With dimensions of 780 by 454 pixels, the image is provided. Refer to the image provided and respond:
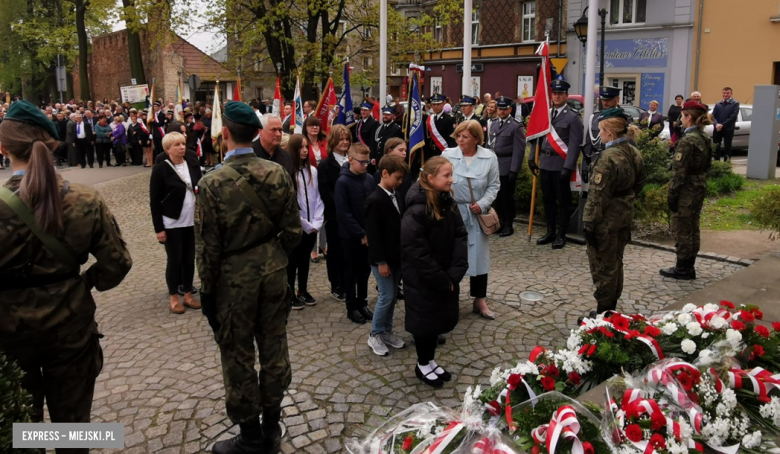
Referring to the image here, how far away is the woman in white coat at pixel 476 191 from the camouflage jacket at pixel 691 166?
7.54ft

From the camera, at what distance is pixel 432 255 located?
4.38m

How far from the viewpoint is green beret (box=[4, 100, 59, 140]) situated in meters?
2.92

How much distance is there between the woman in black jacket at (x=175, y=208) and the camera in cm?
618

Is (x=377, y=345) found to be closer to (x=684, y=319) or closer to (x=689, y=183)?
(x=684, y=319)

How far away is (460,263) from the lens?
4.45 meters

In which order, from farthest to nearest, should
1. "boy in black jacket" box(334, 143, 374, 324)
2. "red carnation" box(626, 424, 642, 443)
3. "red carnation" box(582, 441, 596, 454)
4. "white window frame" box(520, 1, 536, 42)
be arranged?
"white window frame" box(520, 1, 536, 42) → "boy in black jacket" box(334, 143, 374, 324) → "red carnation" box(626, 424, 642, 443) → "red carnation" box(582, 441, 596, 454)

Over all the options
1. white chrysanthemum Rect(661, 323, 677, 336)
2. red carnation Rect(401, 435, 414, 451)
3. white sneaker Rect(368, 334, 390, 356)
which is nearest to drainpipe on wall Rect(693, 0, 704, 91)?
white sneaker Rect(368, 334, 390, 356)

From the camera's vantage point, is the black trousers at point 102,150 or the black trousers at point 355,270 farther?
the black trousers at point 102,150

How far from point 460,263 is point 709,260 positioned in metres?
4.80

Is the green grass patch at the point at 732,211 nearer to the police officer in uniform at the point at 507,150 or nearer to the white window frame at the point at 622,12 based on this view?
the police officer in uniform at the point at 507,150

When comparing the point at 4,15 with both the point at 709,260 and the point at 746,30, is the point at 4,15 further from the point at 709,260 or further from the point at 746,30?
the point at 709,260

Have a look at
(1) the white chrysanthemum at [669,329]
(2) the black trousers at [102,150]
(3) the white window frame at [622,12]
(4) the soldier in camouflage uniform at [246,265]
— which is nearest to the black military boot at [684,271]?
(1) the white chrysanthemum at [669,329]

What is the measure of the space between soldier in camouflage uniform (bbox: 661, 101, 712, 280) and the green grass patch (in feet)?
7.51

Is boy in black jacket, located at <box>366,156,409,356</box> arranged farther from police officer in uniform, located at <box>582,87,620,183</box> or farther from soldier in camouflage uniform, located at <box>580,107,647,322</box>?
police officer in uniform, located at <box>582,87,620,183</box>
